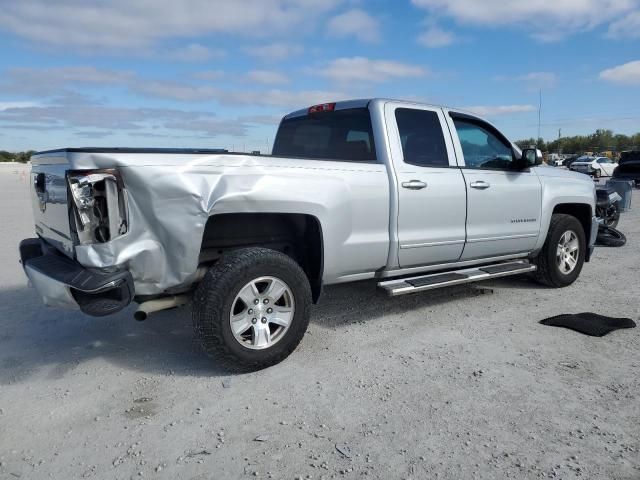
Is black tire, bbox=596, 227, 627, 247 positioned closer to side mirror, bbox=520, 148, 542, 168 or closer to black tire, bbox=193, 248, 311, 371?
side mirror, bbox=520, 148, 542, 168

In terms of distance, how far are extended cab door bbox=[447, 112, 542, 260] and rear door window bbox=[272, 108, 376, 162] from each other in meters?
0.99

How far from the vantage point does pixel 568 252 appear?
5910mm

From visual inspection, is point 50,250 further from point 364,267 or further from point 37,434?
point 364,267

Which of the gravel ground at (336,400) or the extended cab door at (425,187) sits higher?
the extended cab door at (425,187)

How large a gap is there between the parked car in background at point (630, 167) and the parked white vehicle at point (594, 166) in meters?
6.45

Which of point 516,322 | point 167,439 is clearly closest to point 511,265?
point 516,322

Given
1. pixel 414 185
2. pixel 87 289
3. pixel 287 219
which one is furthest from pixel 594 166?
pixel 87 289

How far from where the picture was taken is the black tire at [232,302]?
130 inches

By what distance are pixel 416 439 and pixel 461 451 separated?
0.24 meters

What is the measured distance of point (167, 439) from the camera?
2.74 m

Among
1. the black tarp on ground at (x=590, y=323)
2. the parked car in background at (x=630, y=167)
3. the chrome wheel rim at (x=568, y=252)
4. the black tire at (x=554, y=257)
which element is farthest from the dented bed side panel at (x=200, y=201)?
the parked car in background at (x=630, y=167)

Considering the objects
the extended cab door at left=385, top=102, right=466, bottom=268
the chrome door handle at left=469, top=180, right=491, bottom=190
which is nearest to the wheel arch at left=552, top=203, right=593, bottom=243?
the chrome door handle at left=469, top=180, right=491, bottom=190

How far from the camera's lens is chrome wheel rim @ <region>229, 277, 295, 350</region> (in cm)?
346

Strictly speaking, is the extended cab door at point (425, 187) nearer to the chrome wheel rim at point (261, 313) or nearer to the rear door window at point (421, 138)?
the rear door window at point (421, 138)
